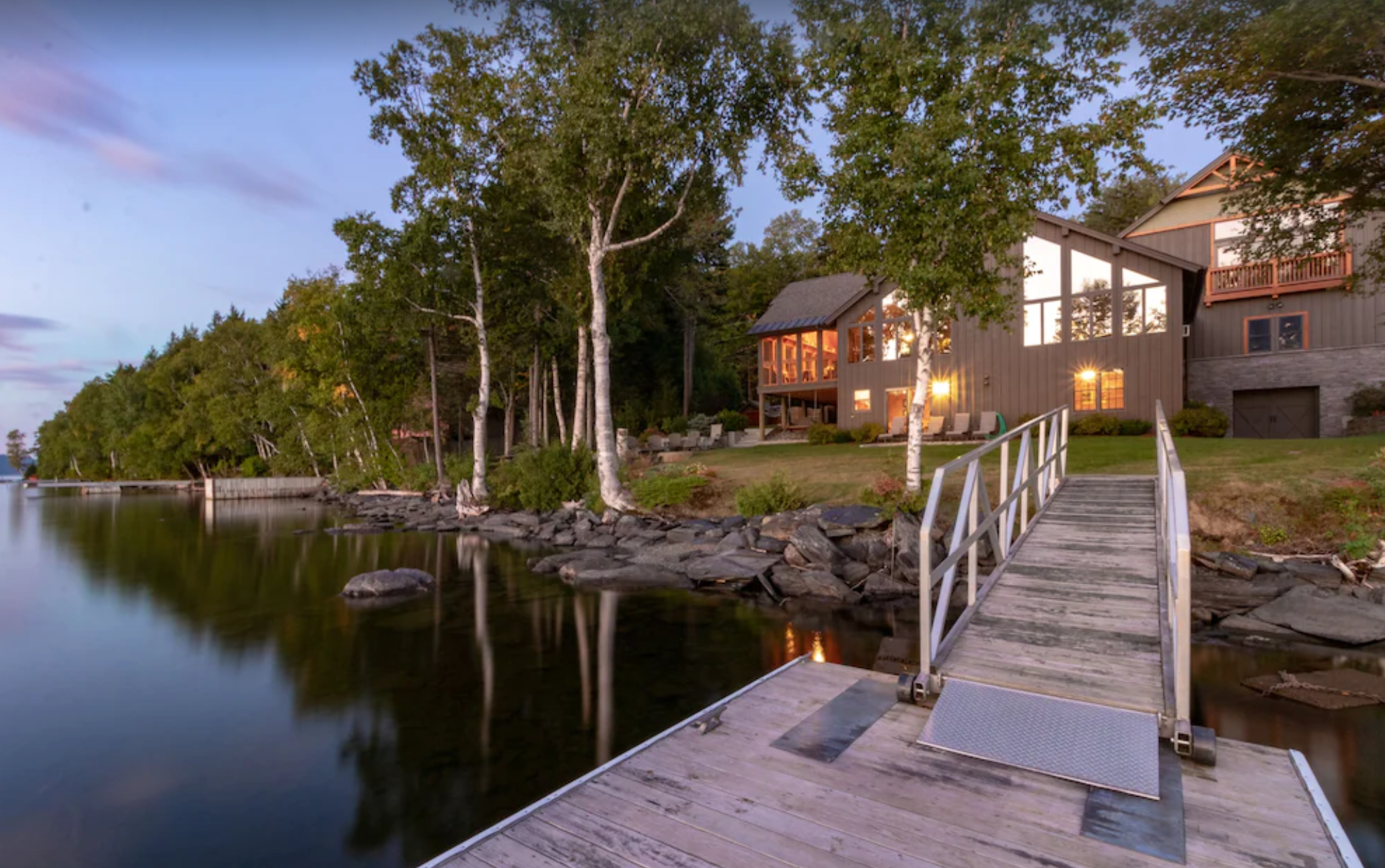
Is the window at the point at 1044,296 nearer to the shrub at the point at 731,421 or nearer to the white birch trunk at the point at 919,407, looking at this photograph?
the white birch trunk at the point at 919,407

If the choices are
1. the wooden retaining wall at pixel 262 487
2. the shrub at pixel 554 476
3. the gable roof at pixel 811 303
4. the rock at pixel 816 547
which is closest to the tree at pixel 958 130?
the rock at pixel 816 547

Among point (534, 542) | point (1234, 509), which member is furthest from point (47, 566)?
point (1234, 509)

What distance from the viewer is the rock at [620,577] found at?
1274 centimetres

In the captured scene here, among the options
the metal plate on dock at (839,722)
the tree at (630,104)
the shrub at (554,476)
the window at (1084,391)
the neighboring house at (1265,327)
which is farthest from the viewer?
the shrub at (554,476)

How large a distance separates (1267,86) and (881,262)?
734cm

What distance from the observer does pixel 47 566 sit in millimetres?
17375

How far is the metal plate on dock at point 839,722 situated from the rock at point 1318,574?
25.7ft

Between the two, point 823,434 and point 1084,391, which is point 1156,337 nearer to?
point 1084,391

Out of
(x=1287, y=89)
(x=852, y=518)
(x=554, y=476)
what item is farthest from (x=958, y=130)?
(x=554, y=476)

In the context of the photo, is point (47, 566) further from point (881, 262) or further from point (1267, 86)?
point (1267, 86)

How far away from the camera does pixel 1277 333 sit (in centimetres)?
2247

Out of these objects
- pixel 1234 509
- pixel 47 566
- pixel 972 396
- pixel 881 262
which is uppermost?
pixel 881 262

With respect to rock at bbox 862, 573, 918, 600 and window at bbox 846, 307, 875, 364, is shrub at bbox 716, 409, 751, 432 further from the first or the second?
rock at bbox 862, 573, 918, 600

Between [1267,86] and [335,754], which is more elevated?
[1267,86]
